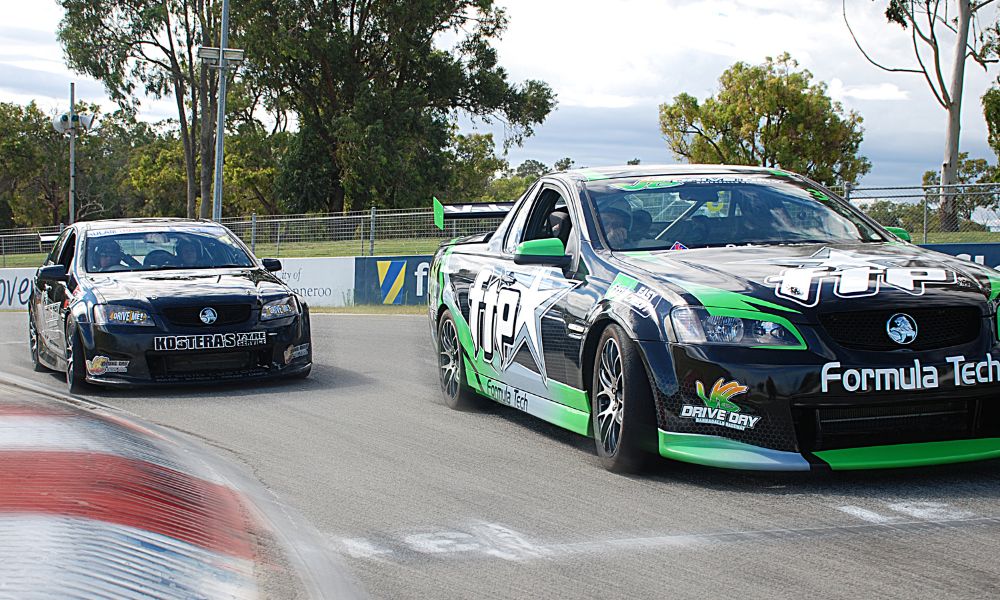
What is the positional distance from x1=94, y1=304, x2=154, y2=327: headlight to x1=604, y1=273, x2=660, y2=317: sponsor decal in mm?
4635

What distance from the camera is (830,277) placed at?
16.0 feet

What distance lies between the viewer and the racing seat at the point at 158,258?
1013 centimetres

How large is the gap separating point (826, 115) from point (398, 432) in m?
63.3

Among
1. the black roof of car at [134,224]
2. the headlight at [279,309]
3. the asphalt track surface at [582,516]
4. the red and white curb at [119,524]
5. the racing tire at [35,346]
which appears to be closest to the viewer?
the red and white curb at [119,524]

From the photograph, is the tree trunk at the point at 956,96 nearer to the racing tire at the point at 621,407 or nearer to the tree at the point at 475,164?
the tree at the point at 475,164

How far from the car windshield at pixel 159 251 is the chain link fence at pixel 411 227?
7155mm

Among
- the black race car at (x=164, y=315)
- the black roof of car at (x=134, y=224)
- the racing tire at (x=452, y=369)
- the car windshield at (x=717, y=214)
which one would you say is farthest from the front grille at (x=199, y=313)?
the car windshield at (x=717, y=214)

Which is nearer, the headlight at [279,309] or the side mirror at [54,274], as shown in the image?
the headlight at [279,309]

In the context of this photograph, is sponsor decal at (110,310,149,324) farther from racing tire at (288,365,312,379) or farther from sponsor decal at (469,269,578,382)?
sponsor decal at (469,269,578,382)

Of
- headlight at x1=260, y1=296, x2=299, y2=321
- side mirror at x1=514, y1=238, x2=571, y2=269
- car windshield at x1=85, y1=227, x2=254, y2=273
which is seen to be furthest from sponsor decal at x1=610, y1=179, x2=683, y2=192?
car windshield at x1=85, y1=227, x2=254, y2=273

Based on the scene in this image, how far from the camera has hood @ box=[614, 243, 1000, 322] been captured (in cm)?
476

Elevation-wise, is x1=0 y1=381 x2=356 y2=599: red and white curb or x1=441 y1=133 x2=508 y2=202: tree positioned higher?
x1=441 y1=133 x2=508 y2=202: tree

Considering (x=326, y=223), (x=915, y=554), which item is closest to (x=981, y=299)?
(x=915, y=554)

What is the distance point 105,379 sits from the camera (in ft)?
28.9
